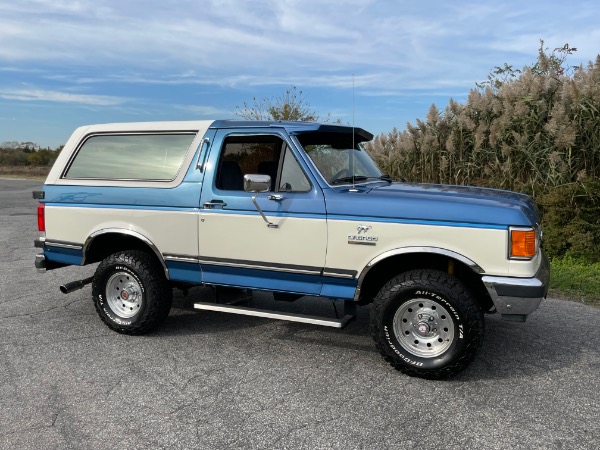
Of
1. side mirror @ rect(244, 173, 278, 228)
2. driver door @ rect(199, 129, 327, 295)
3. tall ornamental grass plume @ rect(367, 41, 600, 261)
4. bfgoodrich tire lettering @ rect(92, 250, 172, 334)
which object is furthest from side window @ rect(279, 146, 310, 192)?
tall ornamental grass plume @ rect(367, 41, 600, 261)

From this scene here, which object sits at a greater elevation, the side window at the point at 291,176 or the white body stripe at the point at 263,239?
the side window at the point at 291,176

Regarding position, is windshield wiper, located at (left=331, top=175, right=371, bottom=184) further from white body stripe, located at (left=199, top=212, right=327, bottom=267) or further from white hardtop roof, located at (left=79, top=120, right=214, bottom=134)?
white hardtop roof, located at (left=79, top=120, right=214, bottom=134)

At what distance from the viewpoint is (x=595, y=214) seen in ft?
28.2

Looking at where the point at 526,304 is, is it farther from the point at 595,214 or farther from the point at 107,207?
the point at 595,214

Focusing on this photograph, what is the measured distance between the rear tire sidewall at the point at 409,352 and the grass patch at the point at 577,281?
3303mm

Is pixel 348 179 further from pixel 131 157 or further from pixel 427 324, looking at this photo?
pixel 131 157

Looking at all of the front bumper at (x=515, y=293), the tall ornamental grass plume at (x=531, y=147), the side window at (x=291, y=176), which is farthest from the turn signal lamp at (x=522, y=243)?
the tall ornamental grass plume at (x=531, y=147)

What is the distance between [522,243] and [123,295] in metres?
3.75

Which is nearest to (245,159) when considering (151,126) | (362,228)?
(151,126)

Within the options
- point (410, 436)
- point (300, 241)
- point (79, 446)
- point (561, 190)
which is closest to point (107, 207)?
point (300, 241)

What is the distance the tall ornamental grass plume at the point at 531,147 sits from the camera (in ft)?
28.3

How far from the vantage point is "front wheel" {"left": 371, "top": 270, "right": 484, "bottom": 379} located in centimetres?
428

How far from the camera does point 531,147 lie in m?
9.27

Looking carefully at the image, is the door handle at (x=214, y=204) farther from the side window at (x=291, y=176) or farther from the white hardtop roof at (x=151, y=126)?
the white hardtop roof at (x=151, y=126)
